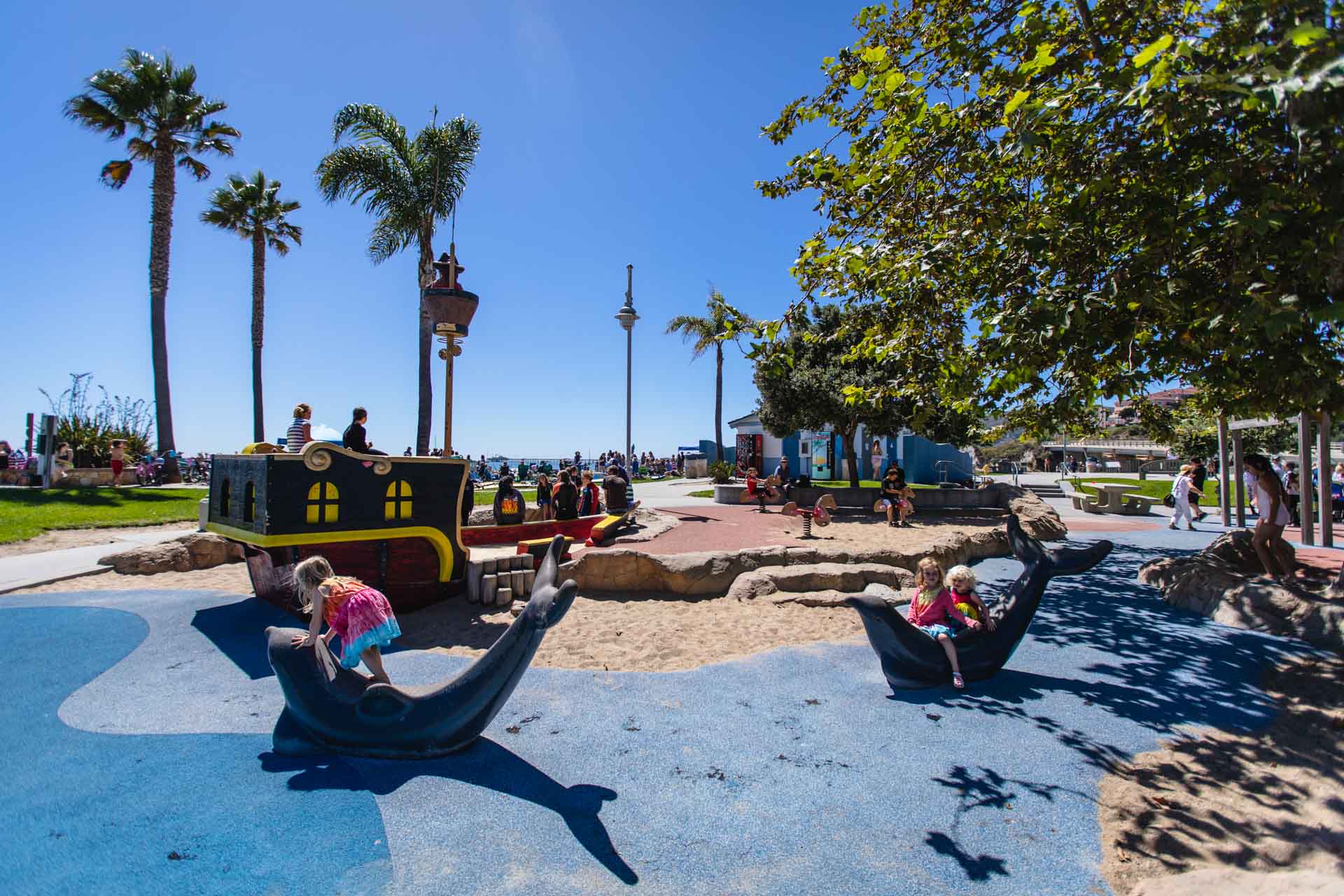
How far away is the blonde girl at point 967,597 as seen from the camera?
5727 mm

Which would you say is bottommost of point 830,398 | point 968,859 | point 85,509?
point 968,859

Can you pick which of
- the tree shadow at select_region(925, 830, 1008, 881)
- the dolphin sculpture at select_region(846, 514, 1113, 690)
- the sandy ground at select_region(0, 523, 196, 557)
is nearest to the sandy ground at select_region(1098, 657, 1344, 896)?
the tree shadow at select_region(925, 830, 1008, 881)

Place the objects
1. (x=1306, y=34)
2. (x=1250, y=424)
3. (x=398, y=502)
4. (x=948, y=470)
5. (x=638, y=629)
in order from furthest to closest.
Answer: (x=948, y=470)
(x=1250, y=424)
(x=398, y=502)
(x=638, y=629)
(x=1306, y=34)

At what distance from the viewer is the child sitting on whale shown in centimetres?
552

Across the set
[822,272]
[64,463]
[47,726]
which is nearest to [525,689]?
[47,726]

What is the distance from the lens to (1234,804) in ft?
12.3

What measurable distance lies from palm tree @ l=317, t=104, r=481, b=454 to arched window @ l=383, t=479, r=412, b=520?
A: 485 inches

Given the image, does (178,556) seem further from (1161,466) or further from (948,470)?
(1161,466)

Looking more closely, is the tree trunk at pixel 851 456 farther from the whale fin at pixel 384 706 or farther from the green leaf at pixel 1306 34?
the whale fin at pixel 384 706

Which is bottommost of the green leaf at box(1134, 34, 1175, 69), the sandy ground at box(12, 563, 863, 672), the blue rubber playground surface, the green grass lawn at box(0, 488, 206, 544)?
the blue rubber playground surface

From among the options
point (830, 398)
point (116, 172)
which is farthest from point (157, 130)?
point (830, 398)

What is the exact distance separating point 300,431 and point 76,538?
890 cm

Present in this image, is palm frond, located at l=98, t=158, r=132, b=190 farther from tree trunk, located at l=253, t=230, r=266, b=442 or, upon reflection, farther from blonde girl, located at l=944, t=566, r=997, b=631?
blonde girl, located at l=944, t=566, r=997, b=631

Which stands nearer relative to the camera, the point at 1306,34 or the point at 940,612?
the point at 1306,34
